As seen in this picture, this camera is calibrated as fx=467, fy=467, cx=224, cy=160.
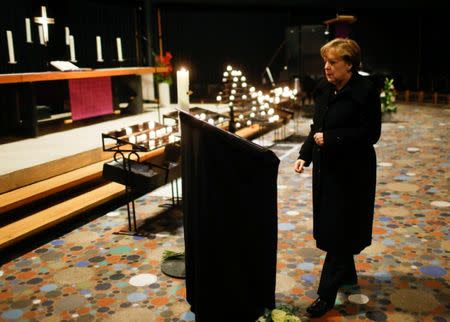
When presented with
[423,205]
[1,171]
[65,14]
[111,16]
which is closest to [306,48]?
[111,16]

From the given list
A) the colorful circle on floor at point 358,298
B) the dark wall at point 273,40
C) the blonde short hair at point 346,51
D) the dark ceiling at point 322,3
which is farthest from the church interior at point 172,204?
the dark wall at point 273,40

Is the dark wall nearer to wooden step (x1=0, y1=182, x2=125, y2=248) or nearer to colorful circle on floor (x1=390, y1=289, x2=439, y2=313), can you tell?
wooden step (x1=0, y1=182, x2=125, y2=248)

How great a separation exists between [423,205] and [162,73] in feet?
19.3

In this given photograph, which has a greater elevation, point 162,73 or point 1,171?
point 162,73

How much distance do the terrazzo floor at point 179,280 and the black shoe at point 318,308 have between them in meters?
0.05

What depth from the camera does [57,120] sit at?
7.57 metres

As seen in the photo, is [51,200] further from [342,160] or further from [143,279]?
[342,160]

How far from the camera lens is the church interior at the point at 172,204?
81.8 inches

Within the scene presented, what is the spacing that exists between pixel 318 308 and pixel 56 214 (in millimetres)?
2431

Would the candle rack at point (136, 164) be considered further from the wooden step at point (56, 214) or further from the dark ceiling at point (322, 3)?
the dark ceiling at point (322, 3)

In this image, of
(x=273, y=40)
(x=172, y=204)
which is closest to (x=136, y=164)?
(x=172, y=204)

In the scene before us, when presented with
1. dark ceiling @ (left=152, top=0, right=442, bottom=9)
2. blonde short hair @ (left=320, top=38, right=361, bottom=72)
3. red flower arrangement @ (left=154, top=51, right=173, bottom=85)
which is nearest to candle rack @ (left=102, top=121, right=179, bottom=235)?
blonde short hair @ (left=320, top=38, right=361, bottom=72)

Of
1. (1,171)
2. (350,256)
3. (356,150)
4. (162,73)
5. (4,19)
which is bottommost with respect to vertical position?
(350,256)

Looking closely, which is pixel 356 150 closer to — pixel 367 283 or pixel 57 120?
pixel 367 283
